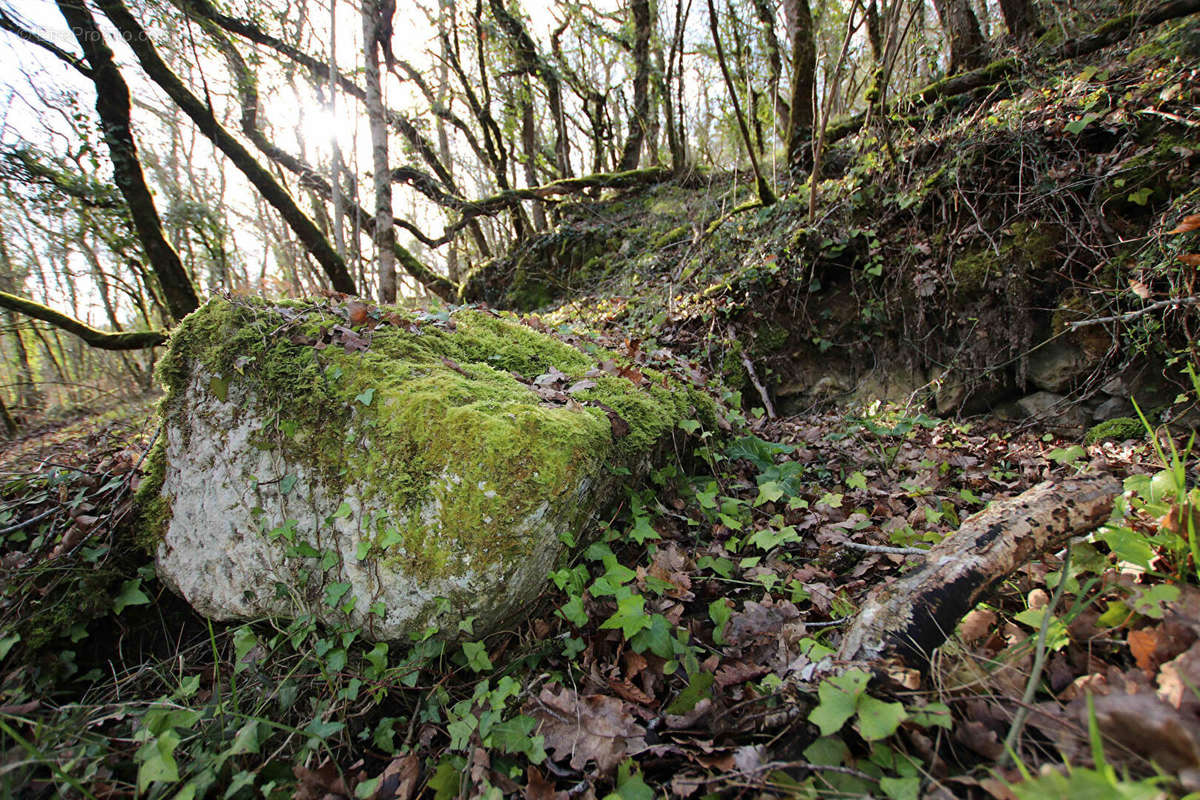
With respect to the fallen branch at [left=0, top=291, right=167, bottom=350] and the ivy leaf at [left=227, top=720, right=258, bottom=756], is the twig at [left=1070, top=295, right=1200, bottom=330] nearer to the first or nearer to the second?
the ivy leaf at [left=227, top=720, right=258, bottom=756]

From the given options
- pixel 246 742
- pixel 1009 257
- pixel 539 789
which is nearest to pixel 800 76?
pixel 1009 257

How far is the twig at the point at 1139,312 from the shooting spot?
3020mm

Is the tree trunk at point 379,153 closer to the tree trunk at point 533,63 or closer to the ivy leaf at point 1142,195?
the tree trunk at point 533,63

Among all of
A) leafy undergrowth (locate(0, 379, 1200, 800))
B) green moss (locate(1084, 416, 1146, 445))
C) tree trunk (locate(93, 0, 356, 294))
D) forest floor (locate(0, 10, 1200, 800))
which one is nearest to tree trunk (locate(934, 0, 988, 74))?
forest floor (locate(0, 10, 1200, 800))

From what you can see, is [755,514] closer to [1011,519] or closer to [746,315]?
[1011,519]

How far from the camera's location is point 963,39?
17.2 ft

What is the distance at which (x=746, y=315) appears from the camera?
514 centimetres

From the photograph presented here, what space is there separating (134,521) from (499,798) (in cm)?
252

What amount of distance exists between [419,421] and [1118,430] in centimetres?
488

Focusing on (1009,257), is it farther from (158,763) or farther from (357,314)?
(158,763)

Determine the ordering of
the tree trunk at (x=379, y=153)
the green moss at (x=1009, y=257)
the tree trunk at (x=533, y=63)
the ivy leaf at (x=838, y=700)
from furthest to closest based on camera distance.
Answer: the tree trunk at (x=533, y=63), the tree trunk at (x=379, y=153), the green moss at (x=1009, y=257), the ivy leaf at (x=838, y=700)

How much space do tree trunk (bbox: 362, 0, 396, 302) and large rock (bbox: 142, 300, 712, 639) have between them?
194 inches

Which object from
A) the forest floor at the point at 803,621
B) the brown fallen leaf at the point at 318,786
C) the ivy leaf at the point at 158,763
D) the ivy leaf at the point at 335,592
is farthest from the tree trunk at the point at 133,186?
the brown fallen leaf at the point at 318,786

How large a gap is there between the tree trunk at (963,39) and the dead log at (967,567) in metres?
5.96
